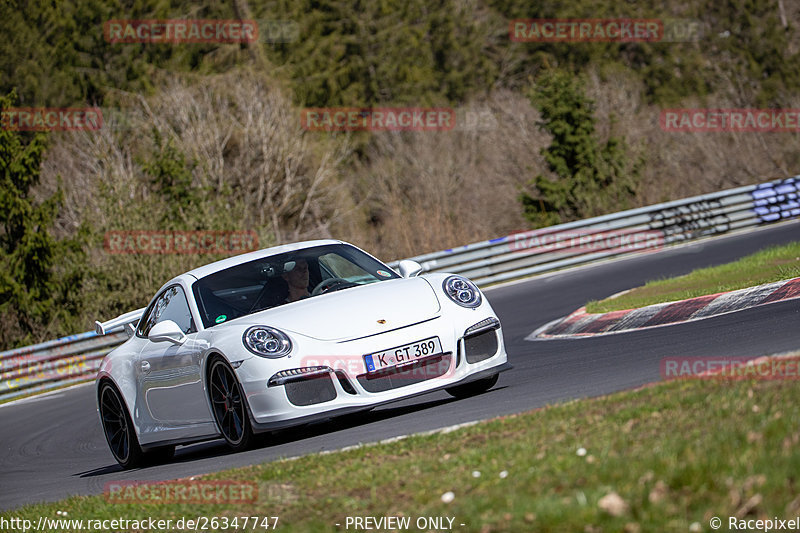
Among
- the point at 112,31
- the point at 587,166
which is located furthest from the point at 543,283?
the point at 112,31

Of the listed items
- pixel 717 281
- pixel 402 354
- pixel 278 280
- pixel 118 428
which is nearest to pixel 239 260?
pixel 278 280

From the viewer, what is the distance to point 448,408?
7.80 meters

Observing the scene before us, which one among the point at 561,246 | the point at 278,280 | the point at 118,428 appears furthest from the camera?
the point at 561,246

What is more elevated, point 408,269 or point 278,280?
point 278,280

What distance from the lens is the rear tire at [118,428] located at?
9023 mm

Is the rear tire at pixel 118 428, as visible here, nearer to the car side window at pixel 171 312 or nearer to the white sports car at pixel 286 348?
the white sports car at pixel 286 348

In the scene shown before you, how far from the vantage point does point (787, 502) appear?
3803 mm

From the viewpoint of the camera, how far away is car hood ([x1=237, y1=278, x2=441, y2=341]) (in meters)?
7.53

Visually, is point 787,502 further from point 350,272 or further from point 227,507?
point 350,272

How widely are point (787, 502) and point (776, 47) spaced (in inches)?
2009

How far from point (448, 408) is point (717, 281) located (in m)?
6.18

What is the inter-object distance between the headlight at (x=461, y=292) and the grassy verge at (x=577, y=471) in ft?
6.14

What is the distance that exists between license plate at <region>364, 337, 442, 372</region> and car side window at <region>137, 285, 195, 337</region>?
1.71 m

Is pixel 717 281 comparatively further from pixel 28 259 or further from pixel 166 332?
pixel 28 259
